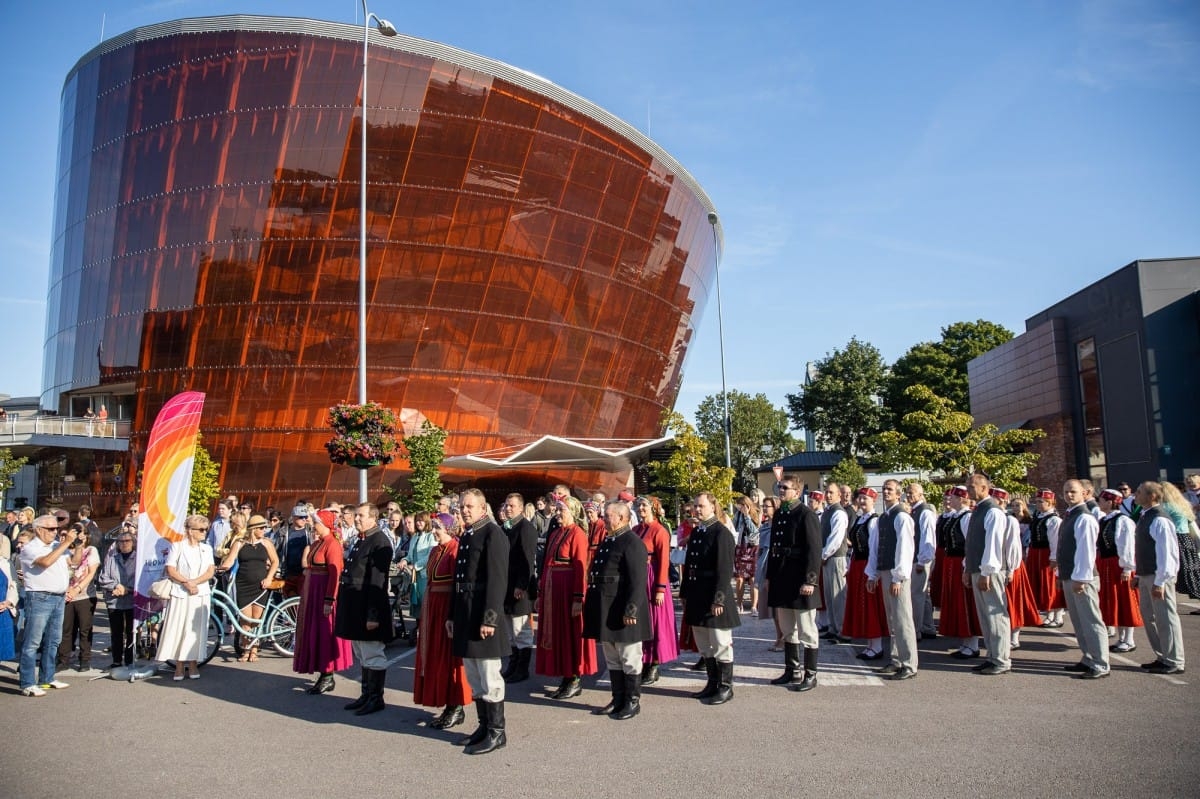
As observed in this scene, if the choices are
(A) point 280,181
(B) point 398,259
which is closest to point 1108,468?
(B) point 398,259

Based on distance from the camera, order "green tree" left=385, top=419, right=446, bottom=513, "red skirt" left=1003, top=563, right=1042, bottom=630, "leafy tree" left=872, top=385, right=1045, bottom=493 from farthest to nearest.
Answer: "green tree" left=385, top=419, right=446, bottom=513 → "leafy tree" left=872, top=385, right=1045, bottom=493 → "red skirt" left=1003, top=563, right=1042, bottom=630

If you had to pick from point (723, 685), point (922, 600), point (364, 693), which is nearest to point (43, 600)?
point (364, 693)

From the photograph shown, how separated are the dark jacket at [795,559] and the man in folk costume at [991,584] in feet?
6.17

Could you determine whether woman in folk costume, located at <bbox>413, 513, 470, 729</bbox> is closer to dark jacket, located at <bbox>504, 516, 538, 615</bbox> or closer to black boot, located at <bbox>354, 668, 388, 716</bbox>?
black boot, located at <bbox>354, 668, 388, 716</bbox>

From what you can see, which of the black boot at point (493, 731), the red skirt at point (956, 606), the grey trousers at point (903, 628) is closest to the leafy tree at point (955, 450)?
the red skirt at point (956, 606)

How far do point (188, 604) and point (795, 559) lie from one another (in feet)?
23.0

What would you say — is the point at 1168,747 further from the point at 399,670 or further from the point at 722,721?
the point at 399,670

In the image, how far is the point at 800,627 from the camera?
7.94 metres

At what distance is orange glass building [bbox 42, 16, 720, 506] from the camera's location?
24016 mm

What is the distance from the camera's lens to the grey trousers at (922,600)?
1014 cm

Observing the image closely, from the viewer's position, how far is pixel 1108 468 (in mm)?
28031

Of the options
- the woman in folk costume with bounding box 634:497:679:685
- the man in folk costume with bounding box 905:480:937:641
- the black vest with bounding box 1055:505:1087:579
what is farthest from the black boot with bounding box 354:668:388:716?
the black vest with bounding box 1055:505:1087:579

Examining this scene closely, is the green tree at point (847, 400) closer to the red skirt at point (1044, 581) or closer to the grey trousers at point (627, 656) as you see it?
the red skirt at point (1044, 581)

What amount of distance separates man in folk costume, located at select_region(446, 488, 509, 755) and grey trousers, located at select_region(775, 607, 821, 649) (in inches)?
123
